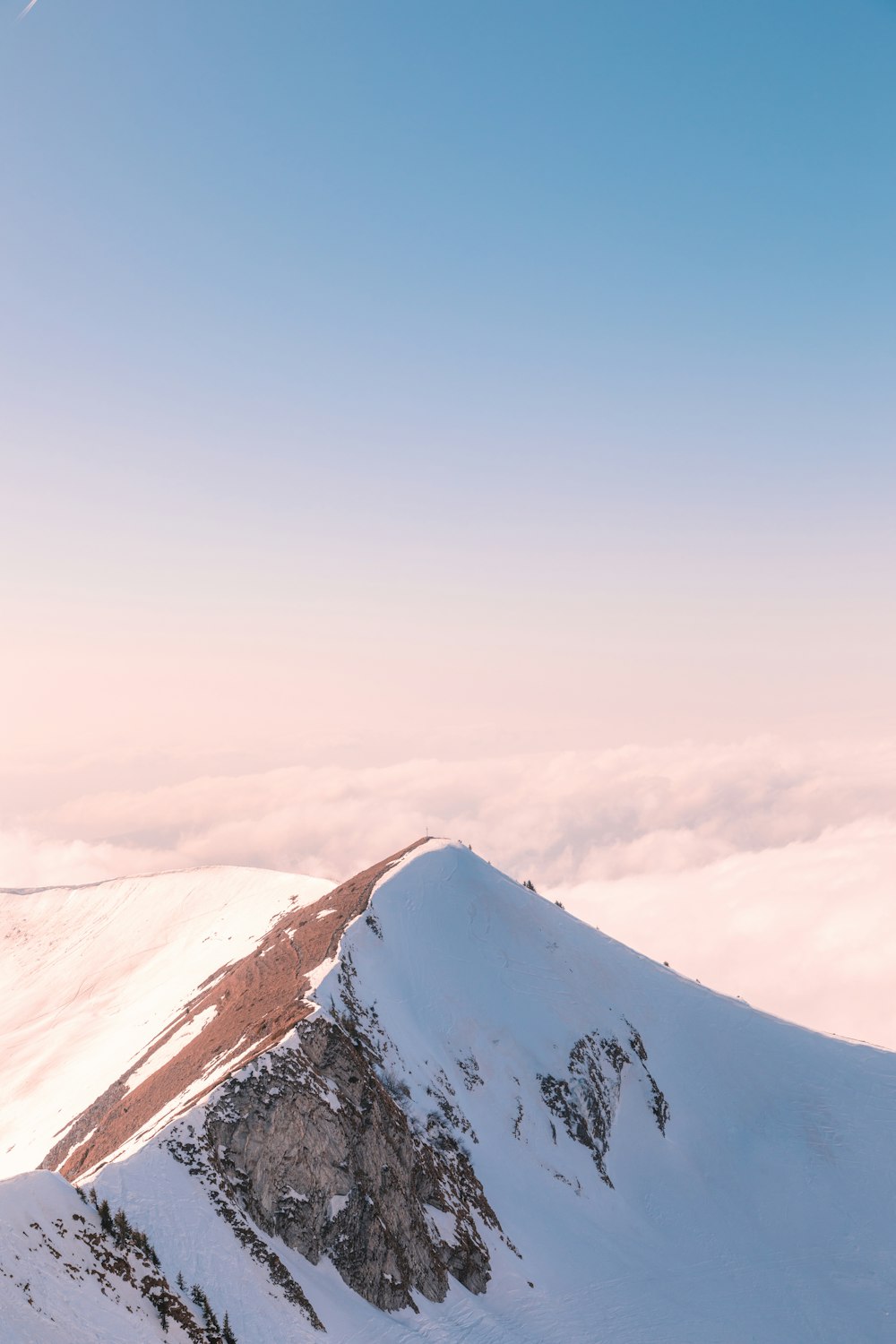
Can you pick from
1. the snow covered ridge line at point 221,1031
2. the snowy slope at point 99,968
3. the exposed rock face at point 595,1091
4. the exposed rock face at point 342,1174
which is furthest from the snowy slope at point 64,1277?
the exposed rock face at point 595,1091

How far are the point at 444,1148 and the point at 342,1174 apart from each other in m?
15.3

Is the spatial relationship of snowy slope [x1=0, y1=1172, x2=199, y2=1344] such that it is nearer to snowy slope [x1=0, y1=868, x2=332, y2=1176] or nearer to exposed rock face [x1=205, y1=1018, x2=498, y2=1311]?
exposed rock face [x1=205, y1=1018, x2=498, y2=1311]

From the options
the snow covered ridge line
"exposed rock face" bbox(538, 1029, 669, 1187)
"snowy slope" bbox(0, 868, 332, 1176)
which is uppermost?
"snowy slope" bbox(0, 868, 332, 1176)

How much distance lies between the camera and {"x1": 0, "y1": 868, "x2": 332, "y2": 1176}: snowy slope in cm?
7925

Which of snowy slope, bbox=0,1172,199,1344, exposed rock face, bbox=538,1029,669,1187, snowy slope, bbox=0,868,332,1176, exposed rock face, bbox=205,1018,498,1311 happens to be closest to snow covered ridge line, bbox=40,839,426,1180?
exposed rock face, bbox=205,1018,498,1311

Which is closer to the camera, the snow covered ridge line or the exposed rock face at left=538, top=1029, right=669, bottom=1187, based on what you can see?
the snow covered ridge line

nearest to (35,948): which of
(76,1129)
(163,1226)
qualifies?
(76,1129)

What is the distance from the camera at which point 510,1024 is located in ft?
253

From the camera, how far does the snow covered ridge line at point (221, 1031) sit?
56594 mm

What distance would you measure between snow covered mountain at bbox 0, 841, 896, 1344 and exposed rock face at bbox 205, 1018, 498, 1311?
16 cm

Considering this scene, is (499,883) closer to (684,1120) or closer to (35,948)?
(684,1120)

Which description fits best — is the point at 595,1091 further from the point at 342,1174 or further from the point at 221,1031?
the point at 342,1174

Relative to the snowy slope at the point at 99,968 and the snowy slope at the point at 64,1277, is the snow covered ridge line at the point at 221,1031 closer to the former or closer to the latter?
the snowy slope at the point at 99,968

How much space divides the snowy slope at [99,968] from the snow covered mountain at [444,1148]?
34.7 inches
